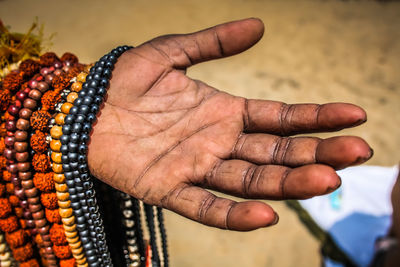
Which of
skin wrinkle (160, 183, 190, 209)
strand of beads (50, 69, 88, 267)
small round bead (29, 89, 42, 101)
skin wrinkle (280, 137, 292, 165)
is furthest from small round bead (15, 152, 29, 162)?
skin wrinkle (280, 137, 292, 165)

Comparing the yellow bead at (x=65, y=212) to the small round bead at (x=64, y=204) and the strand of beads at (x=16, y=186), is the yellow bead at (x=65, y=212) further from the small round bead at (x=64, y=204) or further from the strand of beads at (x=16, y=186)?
the strand of beads at (x=16, y=186)

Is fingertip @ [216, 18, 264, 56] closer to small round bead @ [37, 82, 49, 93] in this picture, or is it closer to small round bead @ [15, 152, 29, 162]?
small round bead @ [37, 82, 49, 93]

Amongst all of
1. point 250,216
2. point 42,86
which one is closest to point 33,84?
point 42,86

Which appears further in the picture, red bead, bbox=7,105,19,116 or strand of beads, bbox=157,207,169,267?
strand of beads, bbox=157,207,169,267

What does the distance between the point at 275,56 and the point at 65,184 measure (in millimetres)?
4446

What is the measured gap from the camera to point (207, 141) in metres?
1.38

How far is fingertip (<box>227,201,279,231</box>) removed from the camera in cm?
106

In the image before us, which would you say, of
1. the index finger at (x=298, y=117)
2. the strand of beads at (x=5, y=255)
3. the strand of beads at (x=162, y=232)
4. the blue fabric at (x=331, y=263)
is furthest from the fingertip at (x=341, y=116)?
the blue fabric at (x=331, y=263)

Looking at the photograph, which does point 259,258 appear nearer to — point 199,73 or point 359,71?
point 199,73

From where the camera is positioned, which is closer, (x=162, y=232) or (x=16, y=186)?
(x=16, y=186)

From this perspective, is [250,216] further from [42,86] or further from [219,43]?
[42,86]

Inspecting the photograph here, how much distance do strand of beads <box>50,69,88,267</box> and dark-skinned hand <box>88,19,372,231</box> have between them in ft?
0.40

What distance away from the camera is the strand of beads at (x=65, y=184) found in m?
1.28

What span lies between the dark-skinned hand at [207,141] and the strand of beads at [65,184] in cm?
12
